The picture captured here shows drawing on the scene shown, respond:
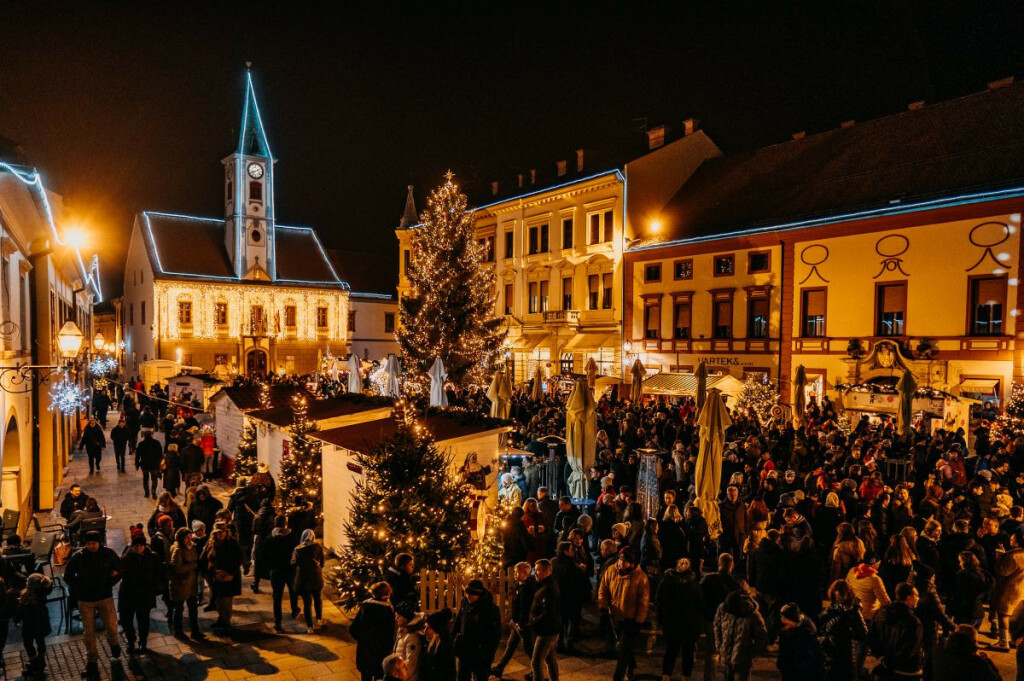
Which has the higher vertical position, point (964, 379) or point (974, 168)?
point (974, 168)

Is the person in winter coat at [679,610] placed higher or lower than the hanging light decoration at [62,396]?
lower

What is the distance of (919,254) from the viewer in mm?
24031

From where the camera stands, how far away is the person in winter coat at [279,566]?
923 cm

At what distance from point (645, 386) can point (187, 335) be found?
3417cm

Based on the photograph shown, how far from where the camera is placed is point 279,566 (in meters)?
9.38

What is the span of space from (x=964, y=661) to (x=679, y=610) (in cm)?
257

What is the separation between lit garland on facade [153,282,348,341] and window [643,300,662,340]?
27694mm

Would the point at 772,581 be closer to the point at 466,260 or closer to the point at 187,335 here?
the point at 466,260

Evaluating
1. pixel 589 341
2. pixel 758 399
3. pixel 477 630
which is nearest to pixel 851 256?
pixel 758 399

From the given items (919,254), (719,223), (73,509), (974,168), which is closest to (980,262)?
(919,254)

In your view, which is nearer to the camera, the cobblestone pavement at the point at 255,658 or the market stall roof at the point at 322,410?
the cobblestone pavement at the point at 255,658

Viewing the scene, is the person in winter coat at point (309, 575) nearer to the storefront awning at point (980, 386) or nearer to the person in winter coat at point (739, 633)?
the person in winter coat at point (739, 633)

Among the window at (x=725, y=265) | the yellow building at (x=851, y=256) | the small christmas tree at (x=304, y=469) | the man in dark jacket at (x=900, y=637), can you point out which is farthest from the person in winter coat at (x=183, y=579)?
the window at (x=725, y=265)

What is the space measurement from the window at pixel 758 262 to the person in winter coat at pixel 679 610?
2363cm
